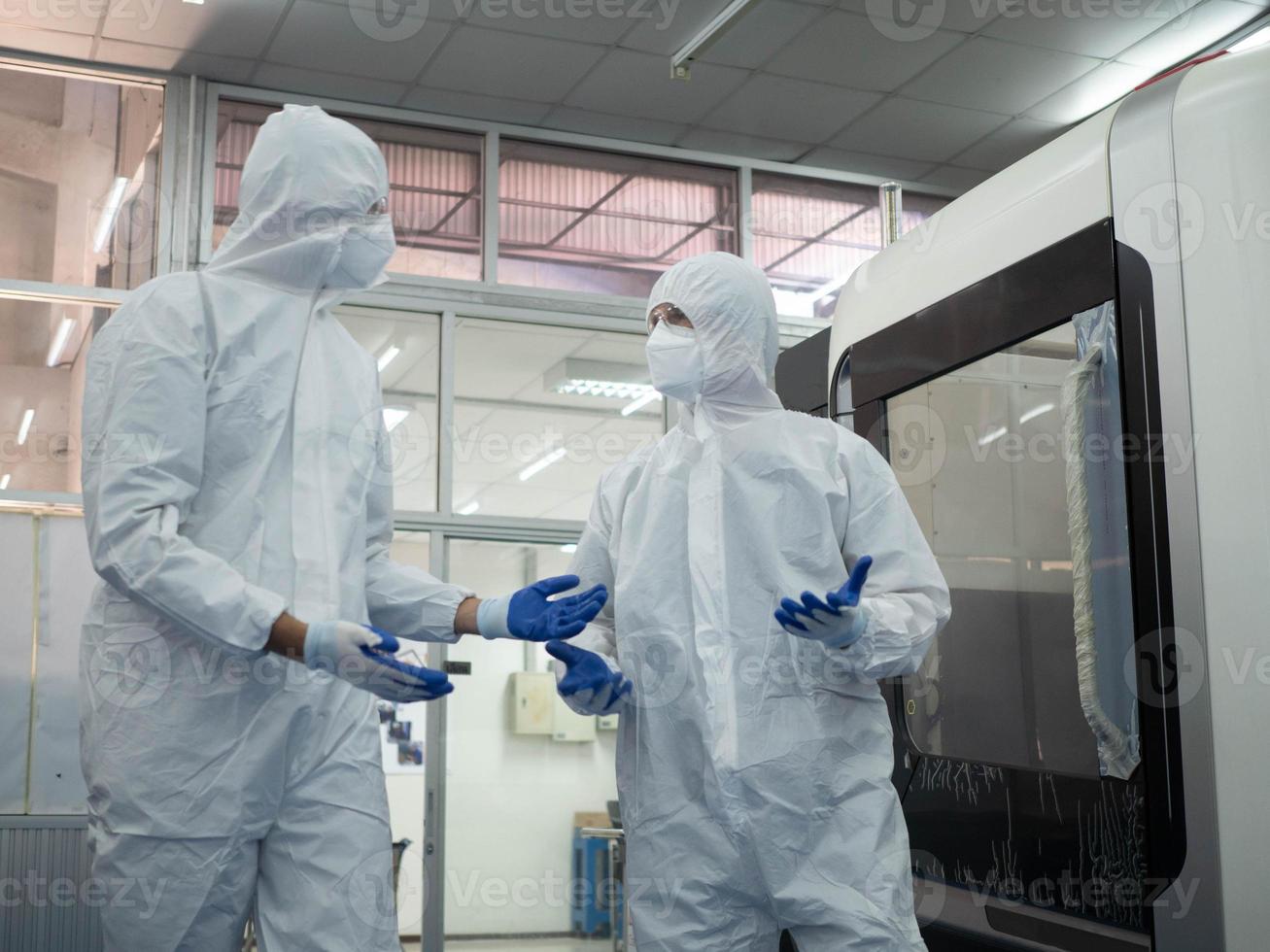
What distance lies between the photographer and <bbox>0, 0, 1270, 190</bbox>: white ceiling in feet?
13.6

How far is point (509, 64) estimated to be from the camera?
4535mm

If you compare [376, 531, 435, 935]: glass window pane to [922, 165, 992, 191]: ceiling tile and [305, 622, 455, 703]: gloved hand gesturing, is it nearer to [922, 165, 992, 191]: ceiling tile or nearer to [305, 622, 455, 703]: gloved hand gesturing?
[922, 165, 992, 191]: ceiling tile

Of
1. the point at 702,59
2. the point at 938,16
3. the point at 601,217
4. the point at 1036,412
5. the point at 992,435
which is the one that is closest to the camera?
the point at 1036,412

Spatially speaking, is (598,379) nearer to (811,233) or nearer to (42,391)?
(811,233)

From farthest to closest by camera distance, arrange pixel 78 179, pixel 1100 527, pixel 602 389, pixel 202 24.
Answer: pixel 602 389, pixel 78 179, pixel 202 24, pixel 1100 527

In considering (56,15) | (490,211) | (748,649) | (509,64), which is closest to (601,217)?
(490,211)

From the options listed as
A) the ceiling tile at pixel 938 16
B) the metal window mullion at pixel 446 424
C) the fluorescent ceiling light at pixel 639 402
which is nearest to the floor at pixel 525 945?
the metal window mullion at pixel 446 424

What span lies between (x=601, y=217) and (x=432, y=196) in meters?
0.68

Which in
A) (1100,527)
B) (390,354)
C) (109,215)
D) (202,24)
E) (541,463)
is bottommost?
(1100,527)

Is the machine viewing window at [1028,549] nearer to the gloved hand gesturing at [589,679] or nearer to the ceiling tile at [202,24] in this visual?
the gloved hand gesturing at [589,679]

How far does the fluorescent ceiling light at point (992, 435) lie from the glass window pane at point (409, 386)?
2.67 meters

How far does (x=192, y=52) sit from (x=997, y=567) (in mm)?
3399

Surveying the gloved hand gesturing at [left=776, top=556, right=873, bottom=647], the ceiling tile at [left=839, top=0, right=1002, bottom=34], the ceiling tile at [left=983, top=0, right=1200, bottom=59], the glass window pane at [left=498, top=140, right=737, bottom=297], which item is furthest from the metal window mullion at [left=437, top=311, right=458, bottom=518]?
the gloved hand gesturing at [left=776, top=556, right=873, bottom=647]

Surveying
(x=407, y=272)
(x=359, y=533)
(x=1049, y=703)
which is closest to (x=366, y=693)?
(x=359, y=533)
